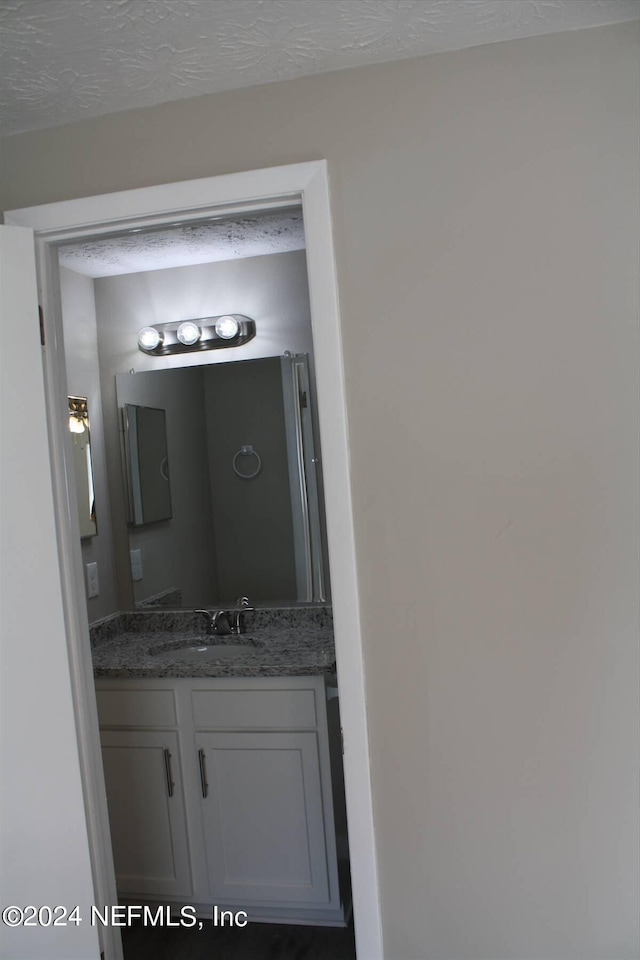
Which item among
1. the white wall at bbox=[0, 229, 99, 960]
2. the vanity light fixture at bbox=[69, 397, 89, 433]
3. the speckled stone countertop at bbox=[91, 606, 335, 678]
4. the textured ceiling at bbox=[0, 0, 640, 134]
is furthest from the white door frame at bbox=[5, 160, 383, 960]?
the vanity light fixture at bbox=[69, 397, 89, 433]

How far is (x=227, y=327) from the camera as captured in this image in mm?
3102

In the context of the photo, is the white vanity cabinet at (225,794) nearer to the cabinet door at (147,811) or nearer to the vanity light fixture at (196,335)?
the cabinet door at (147,811)

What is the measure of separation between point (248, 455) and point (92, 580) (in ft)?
2.74

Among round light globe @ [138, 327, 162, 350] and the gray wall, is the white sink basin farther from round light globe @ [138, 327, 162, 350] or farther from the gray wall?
round light globe @ [138, 327, 162, 350]

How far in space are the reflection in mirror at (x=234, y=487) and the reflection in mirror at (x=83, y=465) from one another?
0.66 feet

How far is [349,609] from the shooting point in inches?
70.2

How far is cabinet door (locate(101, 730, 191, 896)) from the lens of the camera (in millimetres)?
2629

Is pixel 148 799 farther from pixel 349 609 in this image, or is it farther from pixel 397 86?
pixel 397 86

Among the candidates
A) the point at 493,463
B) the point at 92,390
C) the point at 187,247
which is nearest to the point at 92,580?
the point at 92,390

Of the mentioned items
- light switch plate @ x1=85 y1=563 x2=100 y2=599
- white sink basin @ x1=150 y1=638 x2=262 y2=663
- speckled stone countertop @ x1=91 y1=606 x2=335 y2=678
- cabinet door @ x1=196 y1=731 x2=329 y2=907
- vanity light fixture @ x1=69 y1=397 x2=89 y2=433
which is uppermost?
vanity light fixture @ x1=69 y1=397 x2=89 y2=433

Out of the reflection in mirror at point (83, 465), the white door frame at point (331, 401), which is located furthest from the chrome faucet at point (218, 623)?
the white door frame at point (331, 401)

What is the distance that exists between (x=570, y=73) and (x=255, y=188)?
759 mm

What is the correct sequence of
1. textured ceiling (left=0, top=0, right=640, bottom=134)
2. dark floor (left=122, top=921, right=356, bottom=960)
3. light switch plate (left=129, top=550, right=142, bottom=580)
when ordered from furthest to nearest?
1. light switch plate (left=129, top=550, right=142, bottom=580)
2. dark floor (left=122, top=921, right=356, bottom=960)
3. textured ceiling (left=0, top=0, right=640, bottom=134)

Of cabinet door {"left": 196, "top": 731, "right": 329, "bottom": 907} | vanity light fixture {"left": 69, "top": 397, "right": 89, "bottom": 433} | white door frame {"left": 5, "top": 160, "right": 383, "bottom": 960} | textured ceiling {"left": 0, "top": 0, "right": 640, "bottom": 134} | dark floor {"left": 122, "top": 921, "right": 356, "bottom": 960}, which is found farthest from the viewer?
vanity light fixture {"left": 69, "top": 397, "right": 89, "bottom": 433}
